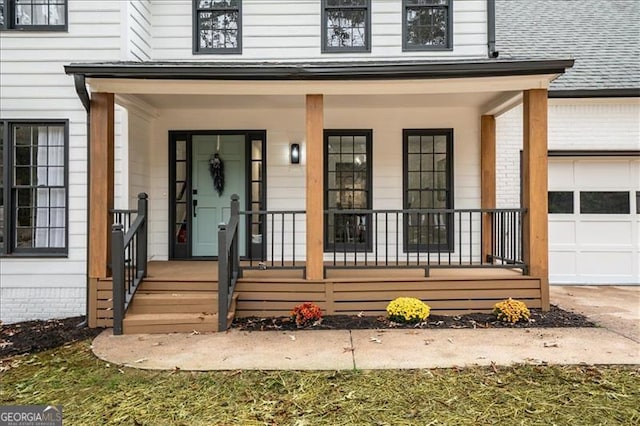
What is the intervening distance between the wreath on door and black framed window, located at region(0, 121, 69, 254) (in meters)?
2.08

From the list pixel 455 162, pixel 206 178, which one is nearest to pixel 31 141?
pixel 206 178

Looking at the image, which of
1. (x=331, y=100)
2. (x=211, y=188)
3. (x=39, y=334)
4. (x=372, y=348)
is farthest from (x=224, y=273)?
(x=331, y=100)

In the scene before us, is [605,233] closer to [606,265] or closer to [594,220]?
[594,220]

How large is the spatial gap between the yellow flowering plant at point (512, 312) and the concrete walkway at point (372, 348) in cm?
23

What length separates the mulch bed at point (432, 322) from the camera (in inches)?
197

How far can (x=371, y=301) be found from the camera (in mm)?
5453

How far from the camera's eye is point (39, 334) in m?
4.97

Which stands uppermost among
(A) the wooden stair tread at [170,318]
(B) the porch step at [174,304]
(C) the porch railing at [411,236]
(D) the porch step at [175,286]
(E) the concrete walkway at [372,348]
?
(C) the porch railing at [411,236]

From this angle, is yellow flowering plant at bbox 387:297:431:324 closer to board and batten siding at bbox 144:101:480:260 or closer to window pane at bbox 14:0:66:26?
board and batten siding at bbox 144:101:480:260

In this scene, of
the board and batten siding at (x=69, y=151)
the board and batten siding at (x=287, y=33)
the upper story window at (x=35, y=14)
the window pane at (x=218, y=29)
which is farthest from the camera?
the window pane at (x=218, y=29)

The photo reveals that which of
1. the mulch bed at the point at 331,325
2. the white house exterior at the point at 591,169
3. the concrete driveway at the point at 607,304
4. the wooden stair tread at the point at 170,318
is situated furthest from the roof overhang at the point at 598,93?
the wooden stair tread at the point at 170,318

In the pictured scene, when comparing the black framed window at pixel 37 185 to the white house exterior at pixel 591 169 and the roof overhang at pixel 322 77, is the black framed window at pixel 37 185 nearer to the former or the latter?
the roof overhang at pixel 322 77

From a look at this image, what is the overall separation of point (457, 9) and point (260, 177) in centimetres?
418

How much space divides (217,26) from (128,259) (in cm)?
413
